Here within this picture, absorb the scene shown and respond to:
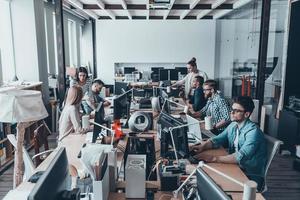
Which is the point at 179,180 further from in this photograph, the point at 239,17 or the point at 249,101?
the point at 239,17

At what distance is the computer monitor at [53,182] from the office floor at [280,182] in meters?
2.46

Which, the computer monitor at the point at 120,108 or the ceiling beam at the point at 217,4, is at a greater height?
the ceiling beam at the point at 217,4

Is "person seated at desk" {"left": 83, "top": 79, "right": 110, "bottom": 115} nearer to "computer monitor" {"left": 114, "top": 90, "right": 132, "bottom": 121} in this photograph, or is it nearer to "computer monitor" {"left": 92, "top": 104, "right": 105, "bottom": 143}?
"computer monitor" {"left": 114, "top": 90, "right": 132, "bottom": 121}

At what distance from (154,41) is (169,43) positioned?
0.56 m

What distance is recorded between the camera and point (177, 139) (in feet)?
8.11

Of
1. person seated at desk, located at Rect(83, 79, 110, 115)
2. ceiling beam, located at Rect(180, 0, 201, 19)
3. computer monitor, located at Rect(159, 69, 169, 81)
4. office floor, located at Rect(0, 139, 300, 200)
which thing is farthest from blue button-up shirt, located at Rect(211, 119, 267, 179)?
computer monitor, located at Rect(159, 69, 169, 81)

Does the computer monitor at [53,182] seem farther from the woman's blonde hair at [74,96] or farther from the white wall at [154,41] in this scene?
the white wall at [154,41]

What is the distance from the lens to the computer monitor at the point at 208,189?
1054 millimetres

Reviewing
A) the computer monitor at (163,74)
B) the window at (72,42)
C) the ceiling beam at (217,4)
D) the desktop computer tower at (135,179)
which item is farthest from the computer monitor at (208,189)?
the window at (72,42)

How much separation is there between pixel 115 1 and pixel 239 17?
3.43 metres

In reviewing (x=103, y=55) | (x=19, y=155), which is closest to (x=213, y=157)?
(x=19, y=155)

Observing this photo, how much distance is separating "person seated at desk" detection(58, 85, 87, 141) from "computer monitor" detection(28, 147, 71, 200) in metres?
1.93

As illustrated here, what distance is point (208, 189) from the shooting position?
1.17 m

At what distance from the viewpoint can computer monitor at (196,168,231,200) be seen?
105 centimetres
